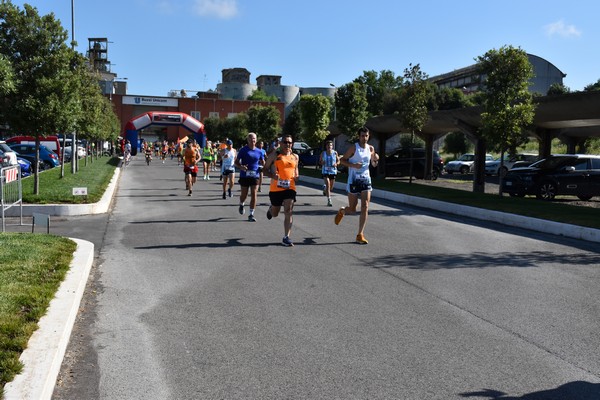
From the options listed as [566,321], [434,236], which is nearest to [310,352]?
[566,321]

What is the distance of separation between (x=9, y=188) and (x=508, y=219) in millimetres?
10883

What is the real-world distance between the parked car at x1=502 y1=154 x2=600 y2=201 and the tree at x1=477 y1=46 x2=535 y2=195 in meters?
2.38

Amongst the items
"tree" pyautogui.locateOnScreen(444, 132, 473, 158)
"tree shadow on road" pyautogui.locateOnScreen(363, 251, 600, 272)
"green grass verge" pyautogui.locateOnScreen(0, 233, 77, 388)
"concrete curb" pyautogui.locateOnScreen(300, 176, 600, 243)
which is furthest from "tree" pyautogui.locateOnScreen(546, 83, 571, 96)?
"green grass verge" pyautogui.locateOnScreen(0, 233, 77, 388)

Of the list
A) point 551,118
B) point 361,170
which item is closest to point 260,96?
point 551,118

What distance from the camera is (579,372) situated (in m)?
4.61

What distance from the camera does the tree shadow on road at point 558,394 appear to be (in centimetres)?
412

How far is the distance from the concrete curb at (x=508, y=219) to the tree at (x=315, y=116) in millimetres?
22153

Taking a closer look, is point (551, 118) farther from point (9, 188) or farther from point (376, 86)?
point (376, 86)

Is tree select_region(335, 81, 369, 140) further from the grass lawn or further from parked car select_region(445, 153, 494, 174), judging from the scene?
the grass lawn

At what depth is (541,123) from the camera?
2409cm

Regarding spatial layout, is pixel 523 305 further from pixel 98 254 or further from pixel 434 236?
pixel 98 254

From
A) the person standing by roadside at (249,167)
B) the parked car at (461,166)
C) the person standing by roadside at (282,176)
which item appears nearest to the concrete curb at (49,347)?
the person standing by roadside at (282,176)

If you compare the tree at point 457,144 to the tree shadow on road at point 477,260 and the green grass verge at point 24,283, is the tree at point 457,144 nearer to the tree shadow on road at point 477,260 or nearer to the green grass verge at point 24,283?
the tree shadow on road at point 477,260

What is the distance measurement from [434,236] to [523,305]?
5.16m
